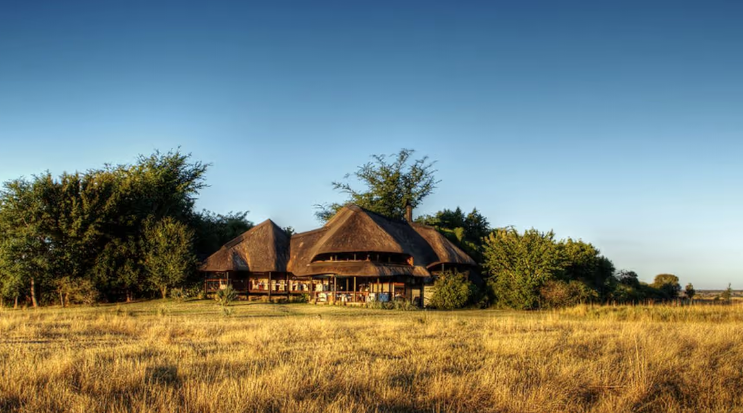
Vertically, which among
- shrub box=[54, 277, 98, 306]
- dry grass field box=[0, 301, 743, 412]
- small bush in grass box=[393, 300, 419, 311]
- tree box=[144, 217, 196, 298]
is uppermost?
tree box=[144, 217, 196, 298]

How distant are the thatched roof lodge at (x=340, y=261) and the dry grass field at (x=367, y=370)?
1611 centimetres

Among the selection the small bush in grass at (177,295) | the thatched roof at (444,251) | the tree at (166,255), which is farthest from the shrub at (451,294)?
the tree at (166,255)

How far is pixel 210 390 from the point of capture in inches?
298

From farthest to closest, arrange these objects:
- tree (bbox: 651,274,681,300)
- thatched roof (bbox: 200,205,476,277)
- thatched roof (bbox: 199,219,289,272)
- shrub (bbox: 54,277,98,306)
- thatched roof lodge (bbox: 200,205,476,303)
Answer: tree (bbox: 651,274,681,300) → thatched roof (bbox: 199,219,289,272) → thatched roof lodge (bbox: 200,205,476,303) → thatched roof (bbox: 200,205,476,277) → shrub (bbox: 54,277,98,306)

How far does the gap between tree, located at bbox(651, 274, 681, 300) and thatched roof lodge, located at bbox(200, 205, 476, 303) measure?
68.6 ft

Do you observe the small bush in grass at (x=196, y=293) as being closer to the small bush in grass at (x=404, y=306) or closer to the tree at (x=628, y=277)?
the small bush in grass at (x=404, y=306)

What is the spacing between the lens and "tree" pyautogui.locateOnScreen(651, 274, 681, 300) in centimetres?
4529

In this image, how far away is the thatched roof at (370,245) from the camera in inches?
1232

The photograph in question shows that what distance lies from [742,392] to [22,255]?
33.3 metres

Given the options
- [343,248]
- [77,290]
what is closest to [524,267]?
[343,248]

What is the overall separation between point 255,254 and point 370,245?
849 cm

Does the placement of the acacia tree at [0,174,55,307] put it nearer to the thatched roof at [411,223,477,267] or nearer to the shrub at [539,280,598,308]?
the thatched roof at [411,223,477,267]

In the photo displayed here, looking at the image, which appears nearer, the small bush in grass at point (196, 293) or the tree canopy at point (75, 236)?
the tree canopy at point (75, 236)

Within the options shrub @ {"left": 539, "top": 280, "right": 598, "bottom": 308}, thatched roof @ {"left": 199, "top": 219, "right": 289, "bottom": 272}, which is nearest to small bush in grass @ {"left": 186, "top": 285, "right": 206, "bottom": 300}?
thatched roof @ {"left": 199, "top": 219, "right": 289, "bottom": 272}
